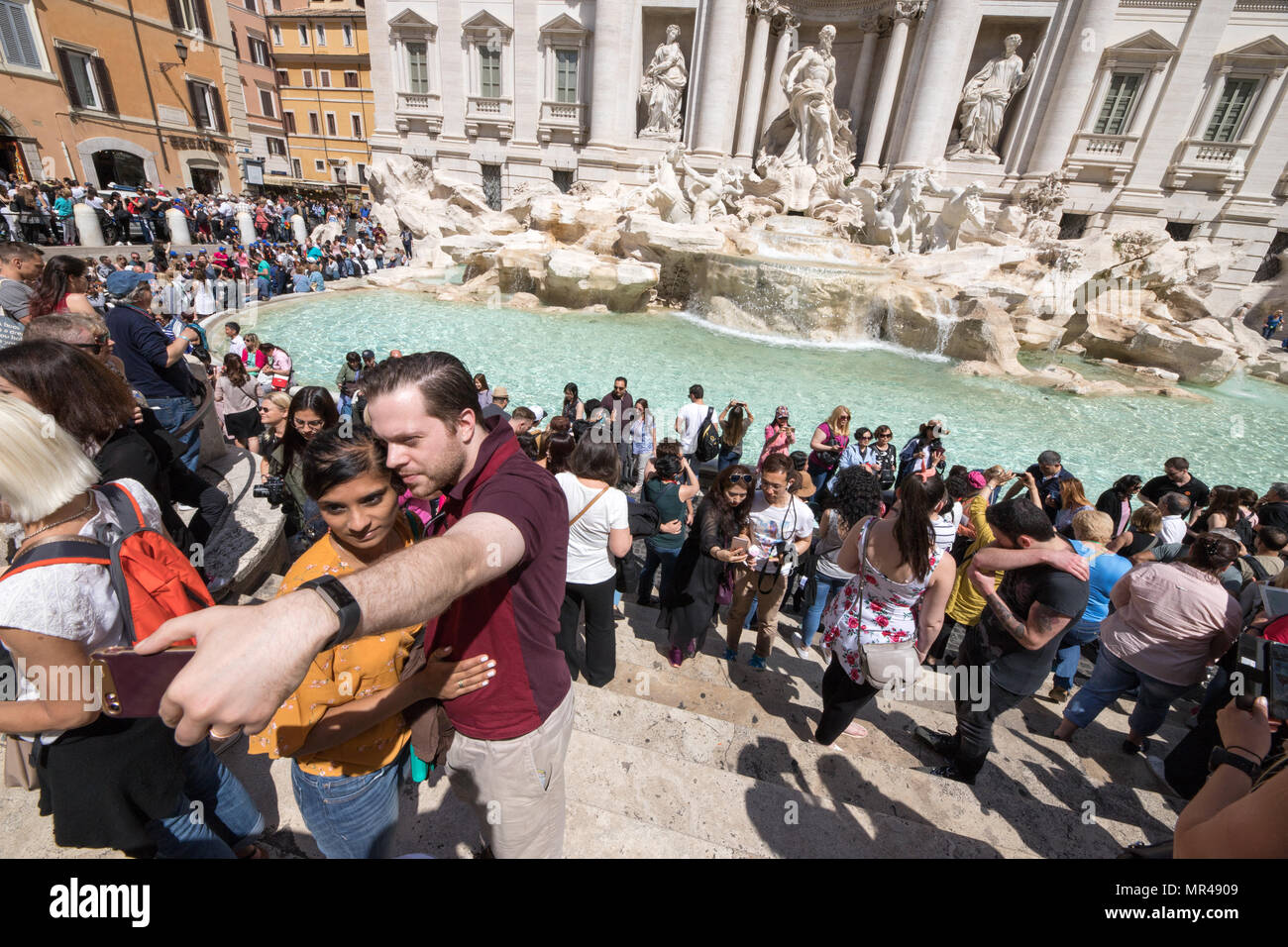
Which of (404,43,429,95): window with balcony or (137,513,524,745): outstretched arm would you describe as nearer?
(137,513,524,745): outstretched arm

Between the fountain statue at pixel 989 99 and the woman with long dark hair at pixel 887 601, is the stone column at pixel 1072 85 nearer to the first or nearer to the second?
the fountain statue at pixel 989 99

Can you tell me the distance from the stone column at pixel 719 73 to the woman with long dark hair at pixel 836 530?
65.8 ft

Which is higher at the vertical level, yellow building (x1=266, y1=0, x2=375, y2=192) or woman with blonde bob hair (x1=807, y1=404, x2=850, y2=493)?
yellow building (x1=266, y1=0, x2=375, y2=192)

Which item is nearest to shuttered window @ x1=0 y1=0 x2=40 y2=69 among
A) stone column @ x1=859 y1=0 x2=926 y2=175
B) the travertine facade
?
the travertine facade

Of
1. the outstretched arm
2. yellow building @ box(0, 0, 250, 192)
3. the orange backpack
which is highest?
yellow building @ box(0, 0, 250, 192)

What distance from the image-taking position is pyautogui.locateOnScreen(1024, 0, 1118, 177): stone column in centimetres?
1750

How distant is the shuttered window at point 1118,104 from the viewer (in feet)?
61.8

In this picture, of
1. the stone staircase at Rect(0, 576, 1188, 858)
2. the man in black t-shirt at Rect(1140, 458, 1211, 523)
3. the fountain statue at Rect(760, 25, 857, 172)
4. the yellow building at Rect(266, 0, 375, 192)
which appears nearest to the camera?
the stone staircase at Rect(0, 576, 1188, 858)

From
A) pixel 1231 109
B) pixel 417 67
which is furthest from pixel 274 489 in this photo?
pixel 1231 109

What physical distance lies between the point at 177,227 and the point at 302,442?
18.1 metres

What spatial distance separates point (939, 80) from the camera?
18.3 metres

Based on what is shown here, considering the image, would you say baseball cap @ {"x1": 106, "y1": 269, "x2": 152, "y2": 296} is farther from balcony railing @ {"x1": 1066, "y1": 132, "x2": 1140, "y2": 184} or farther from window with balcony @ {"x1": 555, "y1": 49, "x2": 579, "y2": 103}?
balcony railing @ {"x1": 1066, "y1": 132, "x2": 1140, "y2": 184}

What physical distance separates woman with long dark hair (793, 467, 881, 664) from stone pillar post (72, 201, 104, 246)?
62.7 ft
